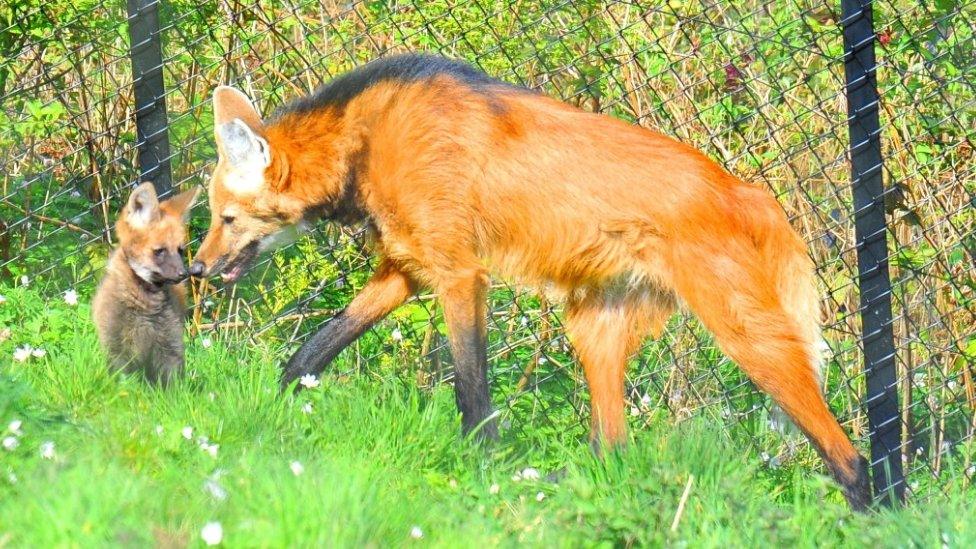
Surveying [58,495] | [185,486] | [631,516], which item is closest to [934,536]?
[631,516]

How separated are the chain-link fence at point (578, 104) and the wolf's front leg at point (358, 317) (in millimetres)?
518

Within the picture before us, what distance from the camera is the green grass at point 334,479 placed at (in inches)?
90.4

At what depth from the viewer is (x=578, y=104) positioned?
504cm

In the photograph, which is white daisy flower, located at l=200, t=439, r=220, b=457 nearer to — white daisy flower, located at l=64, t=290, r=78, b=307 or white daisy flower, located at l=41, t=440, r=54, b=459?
white daisy flower, located at l=41, t=440, r=54, b=459

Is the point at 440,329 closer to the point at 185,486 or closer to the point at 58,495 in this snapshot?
the point at 185,486

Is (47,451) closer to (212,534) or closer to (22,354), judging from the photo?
(212,534)

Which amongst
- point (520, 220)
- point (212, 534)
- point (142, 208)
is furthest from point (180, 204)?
point (212, 534)

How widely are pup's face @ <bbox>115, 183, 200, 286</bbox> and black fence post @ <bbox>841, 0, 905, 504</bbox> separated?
2.47 m

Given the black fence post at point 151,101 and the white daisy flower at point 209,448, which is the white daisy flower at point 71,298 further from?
the white daisy flower at point 209,448

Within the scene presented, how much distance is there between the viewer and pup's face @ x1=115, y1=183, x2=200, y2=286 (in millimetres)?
3908

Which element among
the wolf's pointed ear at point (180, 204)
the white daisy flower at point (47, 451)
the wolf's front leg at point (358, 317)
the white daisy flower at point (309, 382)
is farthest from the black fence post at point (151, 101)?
the white daisy flower at point (47, 451)

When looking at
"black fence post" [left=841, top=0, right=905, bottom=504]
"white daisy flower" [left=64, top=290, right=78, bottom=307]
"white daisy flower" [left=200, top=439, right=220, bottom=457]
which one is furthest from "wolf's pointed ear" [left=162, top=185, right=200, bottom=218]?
"black fence post" [left=841, top=0, right=905, bottom=504]

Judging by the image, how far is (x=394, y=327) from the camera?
206 inches

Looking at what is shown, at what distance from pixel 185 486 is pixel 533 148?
1.74 meters
